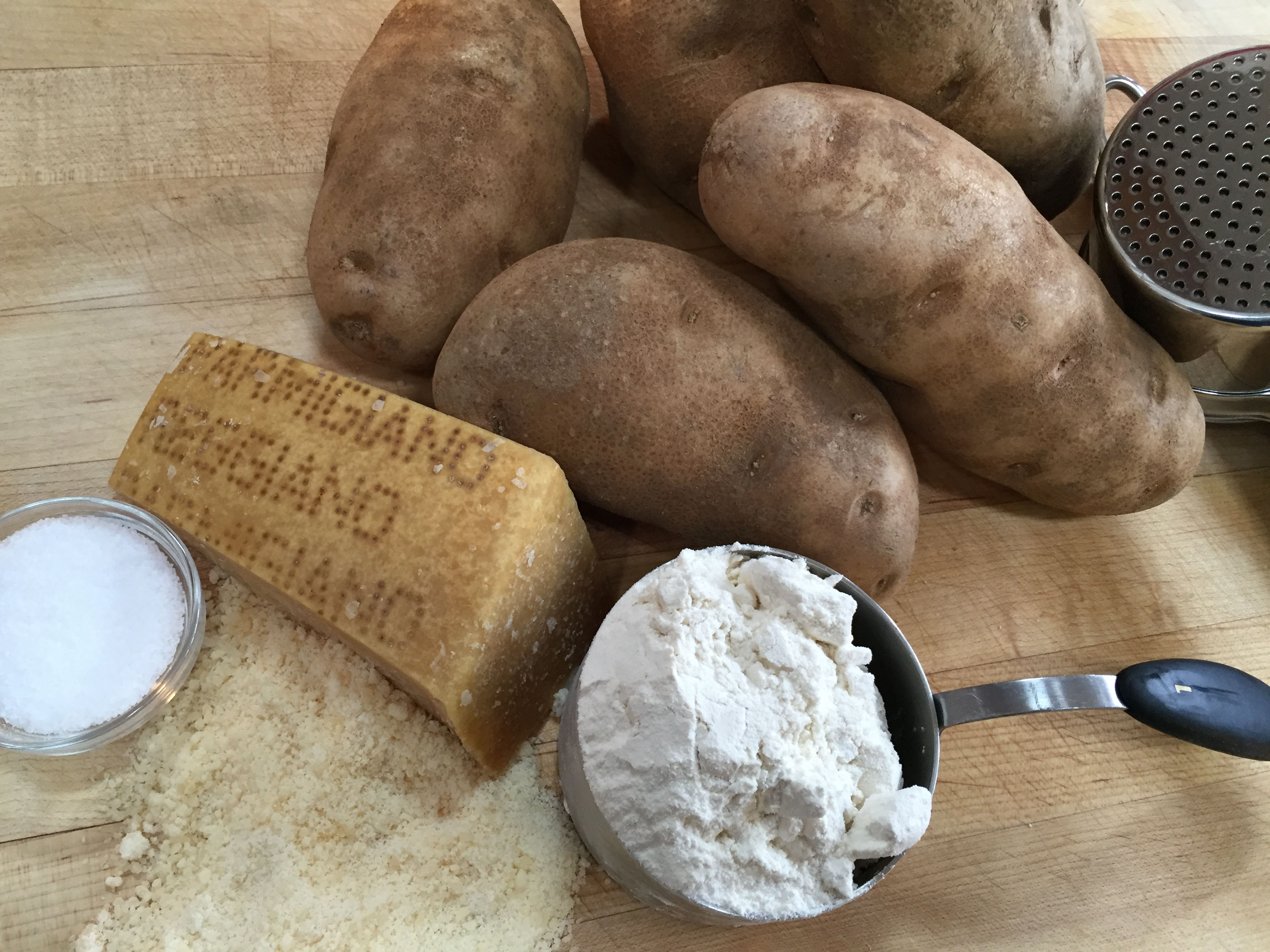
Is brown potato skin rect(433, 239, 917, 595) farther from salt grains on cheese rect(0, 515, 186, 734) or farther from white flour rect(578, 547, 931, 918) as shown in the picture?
salt grains on cheese rect(0, 515, 186, 734)

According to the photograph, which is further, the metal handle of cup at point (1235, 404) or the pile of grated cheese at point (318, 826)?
the metal handle of cup at point (1235, 404)

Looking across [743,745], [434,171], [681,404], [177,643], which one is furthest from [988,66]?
[177,643]

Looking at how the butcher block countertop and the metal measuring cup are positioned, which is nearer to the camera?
the metal measuring cup

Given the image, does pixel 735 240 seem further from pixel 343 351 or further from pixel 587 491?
pixel 343 351

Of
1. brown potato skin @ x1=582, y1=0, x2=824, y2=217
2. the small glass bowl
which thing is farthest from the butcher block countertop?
brown potato skin @ x1=582, y1=0, x2=824, y2=217

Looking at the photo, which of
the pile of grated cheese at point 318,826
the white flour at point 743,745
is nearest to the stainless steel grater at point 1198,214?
the white flour at point 743,745

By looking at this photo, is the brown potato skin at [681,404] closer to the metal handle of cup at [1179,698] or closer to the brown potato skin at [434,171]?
the brown potato skin at [434,171]

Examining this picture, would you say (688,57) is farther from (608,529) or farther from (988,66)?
(608,529)
